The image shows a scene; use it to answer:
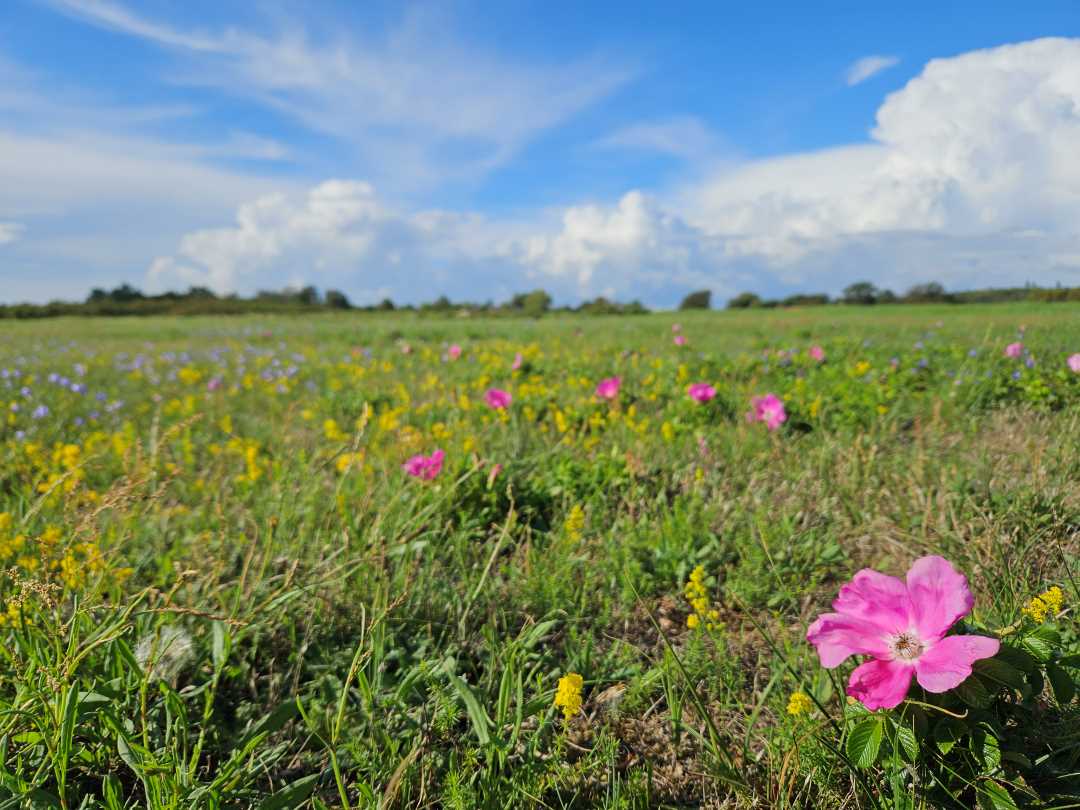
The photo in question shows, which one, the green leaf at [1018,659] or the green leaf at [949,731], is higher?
the green leaf at [1018,659]

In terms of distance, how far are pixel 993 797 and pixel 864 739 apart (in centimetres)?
28

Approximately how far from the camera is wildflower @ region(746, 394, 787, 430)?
3.72 metres

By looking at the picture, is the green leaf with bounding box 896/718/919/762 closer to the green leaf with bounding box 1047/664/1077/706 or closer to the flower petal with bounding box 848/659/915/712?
the flower petal with bounding box 848/659/915/712

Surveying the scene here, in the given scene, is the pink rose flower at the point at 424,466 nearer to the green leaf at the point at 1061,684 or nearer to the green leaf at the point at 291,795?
the green leaf at the point at 291,795

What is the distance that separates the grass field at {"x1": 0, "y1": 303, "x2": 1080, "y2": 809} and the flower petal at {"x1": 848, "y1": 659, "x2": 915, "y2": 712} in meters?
0.10

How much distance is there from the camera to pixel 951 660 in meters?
1.24

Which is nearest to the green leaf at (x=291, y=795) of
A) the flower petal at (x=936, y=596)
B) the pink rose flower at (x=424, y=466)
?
the pink rose flower at (x=424, y=466)

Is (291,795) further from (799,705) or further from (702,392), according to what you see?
(702,392)

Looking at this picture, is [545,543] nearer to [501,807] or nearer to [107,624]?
[501,807]

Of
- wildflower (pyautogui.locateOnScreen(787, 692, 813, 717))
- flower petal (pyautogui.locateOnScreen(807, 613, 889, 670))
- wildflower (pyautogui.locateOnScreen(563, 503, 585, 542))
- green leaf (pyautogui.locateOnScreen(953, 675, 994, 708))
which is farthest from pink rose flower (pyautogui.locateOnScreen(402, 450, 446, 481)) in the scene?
green leaf (pyautogui.locateOnScreen(953, 675, 994, 708))

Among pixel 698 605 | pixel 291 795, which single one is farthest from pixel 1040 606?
pixel 291 795

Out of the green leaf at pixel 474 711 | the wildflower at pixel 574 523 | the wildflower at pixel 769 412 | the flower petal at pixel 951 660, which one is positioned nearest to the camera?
the flower petal at pixel 951 660

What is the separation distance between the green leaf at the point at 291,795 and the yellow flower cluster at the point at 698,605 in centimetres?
122

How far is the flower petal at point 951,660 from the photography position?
3.92 feet
